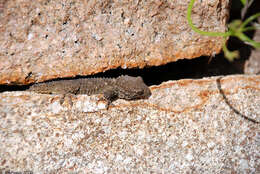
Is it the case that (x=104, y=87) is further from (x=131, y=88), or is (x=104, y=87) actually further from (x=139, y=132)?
(x=139, y=132)

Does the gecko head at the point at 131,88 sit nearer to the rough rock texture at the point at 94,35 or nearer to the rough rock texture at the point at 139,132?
the rough rock texture at the point at 139,132

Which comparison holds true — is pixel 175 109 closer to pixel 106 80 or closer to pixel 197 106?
pixel 197 106

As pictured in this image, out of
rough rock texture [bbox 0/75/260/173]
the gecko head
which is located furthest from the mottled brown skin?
rough rock texture [bbox 0/75/260/173]

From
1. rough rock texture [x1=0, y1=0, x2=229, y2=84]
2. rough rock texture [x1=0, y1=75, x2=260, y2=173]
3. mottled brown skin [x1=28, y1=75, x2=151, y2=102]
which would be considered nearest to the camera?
rough rock texture [x1=0, y1=75, x2=260, y2=173]

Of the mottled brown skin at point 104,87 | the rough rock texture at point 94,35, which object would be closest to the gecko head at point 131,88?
the mottled brown skin at point 104,87

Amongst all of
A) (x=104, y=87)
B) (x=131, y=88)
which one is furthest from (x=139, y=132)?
(x=104, y=87)

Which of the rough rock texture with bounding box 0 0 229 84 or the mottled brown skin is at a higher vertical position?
the rough rock texture with bounding box 0 0 229 84

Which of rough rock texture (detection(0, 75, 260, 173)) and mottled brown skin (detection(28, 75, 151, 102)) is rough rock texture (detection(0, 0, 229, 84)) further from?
rough rock texture (detection(0, 75, 260, 173))
